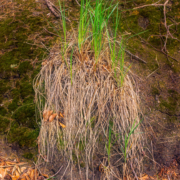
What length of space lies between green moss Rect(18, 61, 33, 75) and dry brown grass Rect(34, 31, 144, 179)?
1.08 ft

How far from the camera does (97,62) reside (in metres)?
Answer: 1.69

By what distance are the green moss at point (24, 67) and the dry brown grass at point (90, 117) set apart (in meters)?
0.33

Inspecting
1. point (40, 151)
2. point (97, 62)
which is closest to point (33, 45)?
→ point (97, 62)

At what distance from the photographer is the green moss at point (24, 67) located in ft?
6.13

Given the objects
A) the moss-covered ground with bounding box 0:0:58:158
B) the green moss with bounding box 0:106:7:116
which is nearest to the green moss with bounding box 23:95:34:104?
the moss-covered ground with bounding box 0:0:58:158

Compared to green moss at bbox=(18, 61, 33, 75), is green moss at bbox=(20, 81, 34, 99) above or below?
below

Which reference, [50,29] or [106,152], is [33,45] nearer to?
[50,29]

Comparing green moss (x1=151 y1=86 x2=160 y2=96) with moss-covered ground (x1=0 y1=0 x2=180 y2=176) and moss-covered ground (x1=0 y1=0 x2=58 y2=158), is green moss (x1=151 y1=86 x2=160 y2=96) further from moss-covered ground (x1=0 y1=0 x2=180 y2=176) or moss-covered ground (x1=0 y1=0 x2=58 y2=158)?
moss-covered ground (x1=0 y1=0 x2=58 y2=158)

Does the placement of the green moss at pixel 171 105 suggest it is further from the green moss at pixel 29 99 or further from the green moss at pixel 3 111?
the green moss at pixel 3 111

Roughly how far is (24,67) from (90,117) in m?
0.94

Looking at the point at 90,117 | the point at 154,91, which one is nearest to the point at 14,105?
the point at 90,117

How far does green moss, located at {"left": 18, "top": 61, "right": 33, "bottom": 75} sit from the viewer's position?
1868 millimetres

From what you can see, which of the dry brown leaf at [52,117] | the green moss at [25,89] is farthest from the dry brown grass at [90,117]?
the green moss at [25,89]

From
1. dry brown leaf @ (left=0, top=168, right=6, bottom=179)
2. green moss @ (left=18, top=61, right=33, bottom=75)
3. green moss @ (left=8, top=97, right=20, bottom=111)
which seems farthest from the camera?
green moss @ (left=18, top=61, right=33, bottom=75)
